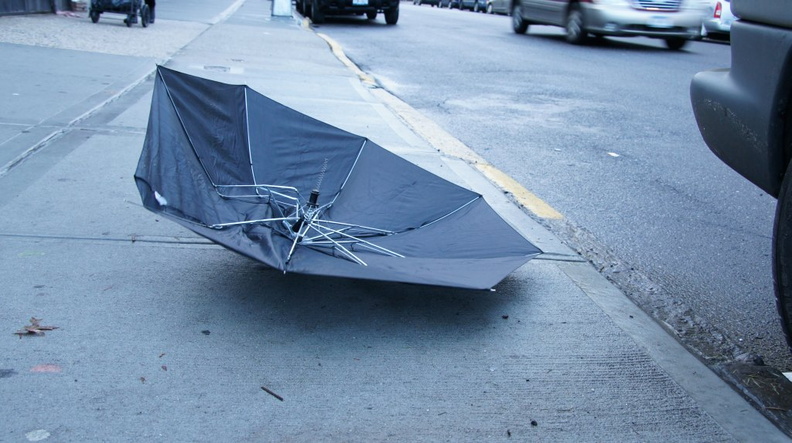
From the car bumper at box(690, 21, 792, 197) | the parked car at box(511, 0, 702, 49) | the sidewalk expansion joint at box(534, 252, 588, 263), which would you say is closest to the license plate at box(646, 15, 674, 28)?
the parked car at box(511, 0, 702, 49)

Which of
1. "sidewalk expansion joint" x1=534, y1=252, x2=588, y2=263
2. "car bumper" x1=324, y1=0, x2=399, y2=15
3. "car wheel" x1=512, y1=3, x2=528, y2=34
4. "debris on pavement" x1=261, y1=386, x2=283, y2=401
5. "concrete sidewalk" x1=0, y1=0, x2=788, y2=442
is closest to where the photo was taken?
"concrete sidewalk" x1=0, y1=0, x2=788, y2=442

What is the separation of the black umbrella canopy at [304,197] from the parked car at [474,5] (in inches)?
1360

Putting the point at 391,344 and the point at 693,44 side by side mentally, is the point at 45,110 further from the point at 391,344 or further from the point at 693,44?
the point at 693,44

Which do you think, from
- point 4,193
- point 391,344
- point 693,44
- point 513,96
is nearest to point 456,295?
point 391,344

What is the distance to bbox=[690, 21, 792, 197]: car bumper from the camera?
290 cm

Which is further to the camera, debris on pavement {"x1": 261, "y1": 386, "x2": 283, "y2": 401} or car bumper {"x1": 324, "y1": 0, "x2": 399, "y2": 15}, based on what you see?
car bumper {"x1": 324, "y1": 0, "x2": 399, "y2": 15}

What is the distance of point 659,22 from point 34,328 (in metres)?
14.3

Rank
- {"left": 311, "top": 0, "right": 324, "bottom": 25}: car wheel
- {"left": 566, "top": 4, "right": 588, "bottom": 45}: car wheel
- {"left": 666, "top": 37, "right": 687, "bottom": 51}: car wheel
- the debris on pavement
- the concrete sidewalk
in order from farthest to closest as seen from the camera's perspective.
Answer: {"left": 311, "top": 0, "right": 324, "bottom": 25}: car wheel < {"left": 666, "top": 37, "right": 687, "bottom": 51}: car wheel < {"left": 566, "top": 4, "right": 588, "bottom": 45}: car wheel < the debris on pavement < the concrete sidewalk

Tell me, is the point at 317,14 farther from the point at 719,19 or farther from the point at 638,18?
the point at 719,19

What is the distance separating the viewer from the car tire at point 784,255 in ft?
9.10

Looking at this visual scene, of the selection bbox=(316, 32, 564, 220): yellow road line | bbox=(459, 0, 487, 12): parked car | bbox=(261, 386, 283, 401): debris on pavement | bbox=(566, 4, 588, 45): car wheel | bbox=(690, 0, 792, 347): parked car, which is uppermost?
bbox=(459, 0, 487, 12): parked car

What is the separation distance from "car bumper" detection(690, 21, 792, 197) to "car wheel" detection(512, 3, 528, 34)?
16.2 meters

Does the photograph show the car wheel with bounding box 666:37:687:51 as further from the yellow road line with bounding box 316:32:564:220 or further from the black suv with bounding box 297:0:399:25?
the yellow road line with bounding box 316:32:564:220

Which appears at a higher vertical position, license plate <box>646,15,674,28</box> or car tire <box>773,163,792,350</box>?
license plate <box>646,15,674,28</box>
